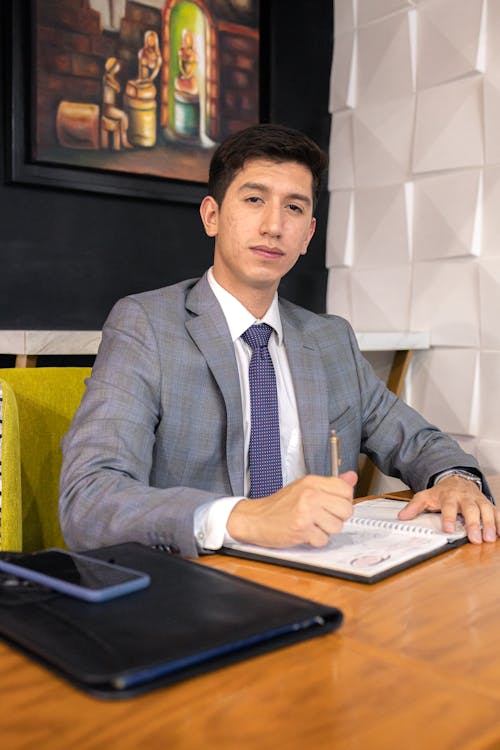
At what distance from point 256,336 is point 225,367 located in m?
0.19

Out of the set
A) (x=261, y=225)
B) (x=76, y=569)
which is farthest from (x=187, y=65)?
(x=76, y=569)

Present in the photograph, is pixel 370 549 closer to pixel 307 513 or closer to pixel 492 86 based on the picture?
pixel 307 513

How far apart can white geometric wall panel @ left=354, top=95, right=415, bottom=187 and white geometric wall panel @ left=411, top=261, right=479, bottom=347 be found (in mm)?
429

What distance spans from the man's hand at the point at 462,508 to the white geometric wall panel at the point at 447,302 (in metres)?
1.64

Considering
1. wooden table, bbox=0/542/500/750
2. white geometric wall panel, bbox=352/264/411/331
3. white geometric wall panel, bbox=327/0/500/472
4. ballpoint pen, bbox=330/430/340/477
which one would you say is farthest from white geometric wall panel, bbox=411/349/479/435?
wooden table, bbox=0/542/500/750

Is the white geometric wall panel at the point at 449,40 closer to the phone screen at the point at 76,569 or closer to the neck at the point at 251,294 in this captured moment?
the neck at the point at 251,294

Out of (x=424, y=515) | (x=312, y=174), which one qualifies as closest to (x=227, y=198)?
(x=312, y=174)

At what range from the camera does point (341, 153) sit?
11.9 ft

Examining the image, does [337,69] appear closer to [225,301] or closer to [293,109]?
[293,109]

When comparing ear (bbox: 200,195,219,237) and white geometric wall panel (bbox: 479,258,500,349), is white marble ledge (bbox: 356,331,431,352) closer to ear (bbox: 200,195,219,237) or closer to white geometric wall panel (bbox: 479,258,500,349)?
white geometric wall panel (bbox: 479,258,500,349)

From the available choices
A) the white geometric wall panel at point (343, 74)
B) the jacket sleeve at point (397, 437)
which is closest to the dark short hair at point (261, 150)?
the jacket sleeve at point (397, 437)

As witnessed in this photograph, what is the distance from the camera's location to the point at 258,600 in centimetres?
89

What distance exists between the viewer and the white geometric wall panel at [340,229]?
3.58m

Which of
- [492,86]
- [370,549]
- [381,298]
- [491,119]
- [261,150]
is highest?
[492,86]
